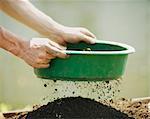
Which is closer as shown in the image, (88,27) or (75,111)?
(75,111)

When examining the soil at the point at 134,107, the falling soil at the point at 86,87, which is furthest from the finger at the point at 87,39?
the soil at the point at 134,107

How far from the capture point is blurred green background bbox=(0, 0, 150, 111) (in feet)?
6.51

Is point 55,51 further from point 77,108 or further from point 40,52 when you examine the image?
point 77,108

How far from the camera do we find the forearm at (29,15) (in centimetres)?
130

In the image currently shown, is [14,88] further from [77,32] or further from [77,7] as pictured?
[77,32]

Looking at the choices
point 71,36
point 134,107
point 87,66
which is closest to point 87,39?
point 71,36

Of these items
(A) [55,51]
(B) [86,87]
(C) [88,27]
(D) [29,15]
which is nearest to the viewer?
(A) [55,51]

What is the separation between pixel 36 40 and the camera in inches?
48.7

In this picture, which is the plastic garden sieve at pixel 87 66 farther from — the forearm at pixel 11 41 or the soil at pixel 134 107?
the soil at pixel 134 107

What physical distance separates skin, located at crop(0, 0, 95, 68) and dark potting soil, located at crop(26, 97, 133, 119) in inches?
7.6

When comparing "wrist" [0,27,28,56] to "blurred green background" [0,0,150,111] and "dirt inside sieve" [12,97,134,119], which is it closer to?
"dirt inside sieve" [12,97,134,119]

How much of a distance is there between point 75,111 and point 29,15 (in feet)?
1.09

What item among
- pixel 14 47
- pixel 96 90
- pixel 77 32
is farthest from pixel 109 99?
pixel 14 47

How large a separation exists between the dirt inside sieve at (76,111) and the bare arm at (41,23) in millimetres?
201
